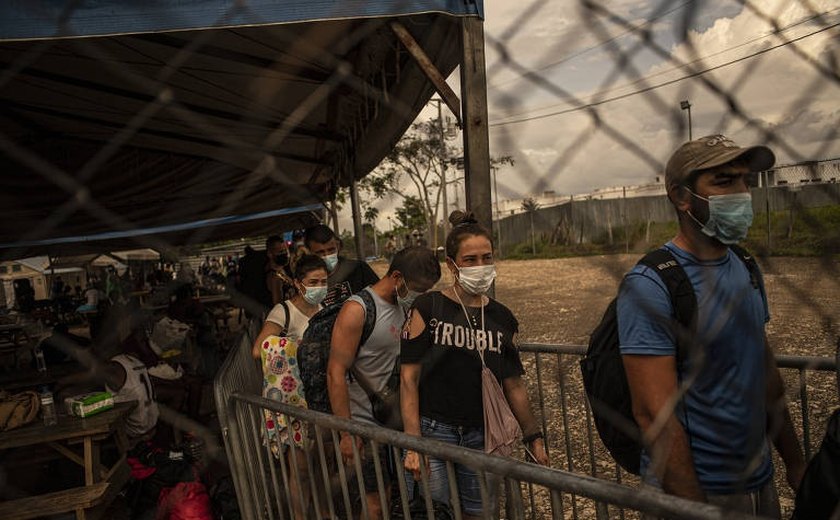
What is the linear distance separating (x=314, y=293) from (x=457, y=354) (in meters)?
1.32

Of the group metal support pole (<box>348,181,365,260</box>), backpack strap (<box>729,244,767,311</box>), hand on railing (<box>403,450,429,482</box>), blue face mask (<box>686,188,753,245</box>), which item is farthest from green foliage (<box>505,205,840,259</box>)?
metal support pole (<box>348,181,365,260</box>)

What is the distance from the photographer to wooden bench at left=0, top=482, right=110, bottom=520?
288 cm

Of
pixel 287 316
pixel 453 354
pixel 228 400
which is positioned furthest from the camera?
pixel 287 316

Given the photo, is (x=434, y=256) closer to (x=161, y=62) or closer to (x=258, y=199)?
(x=161, y=62)

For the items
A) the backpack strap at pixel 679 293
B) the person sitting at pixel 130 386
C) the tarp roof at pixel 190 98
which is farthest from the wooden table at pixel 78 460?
the backpack strap at pixel 679 293

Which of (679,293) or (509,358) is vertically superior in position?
(679,293)

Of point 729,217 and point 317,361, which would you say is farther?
point 317,361

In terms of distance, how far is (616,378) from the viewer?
1.71m

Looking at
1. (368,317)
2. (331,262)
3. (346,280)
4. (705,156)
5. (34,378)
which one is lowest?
(34,378)

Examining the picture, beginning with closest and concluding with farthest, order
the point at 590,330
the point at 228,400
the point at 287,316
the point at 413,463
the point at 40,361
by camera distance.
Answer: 1. the point at 413,463
2. the point at 228,400
3. the point at 287,316
4. the point at 40,361
5. the point at 590,330

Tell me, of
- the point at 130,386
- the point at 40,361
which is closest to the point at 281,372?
the point at 130,386

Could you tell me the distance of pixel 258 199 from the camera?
21.7ft

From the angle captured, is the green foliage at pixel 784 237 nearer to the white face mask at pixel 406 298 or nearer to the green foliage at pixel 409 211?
the green foliage at pixel 409 211

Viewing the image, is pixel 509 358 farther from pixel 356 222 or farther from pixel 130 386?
pixel 130 386
